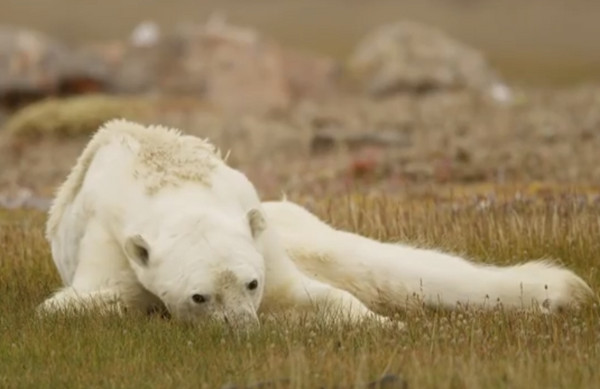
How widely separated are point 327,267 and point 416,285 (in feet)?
2.25

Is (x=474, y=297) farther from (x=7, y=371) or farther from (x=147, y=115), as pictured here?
(x=147, y=115)

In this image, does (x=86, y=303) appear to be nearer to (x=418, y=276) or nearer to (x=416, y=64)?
(x=418, y=276)

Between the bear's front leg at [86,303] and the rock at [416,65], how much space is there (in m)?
35.7

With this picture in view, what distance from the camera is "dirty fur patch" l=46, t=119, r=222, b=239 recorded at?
Answer: 10445mm

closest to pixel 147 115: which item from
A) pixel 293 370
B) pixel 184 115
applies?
pixel 184 115

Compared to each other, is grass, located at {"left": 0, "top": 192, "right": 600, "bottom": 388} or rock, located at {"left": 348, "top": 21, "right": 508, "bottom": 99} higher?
rock, located at {"left": 348, "top": 21, "right": 508, "bottom": 99}

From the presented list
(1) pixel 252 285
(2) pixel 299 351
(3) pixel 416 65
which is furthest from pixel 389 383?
(3) pixel 416 65

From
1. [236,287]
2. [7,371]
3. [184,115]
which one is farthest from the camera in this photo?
[184,115]

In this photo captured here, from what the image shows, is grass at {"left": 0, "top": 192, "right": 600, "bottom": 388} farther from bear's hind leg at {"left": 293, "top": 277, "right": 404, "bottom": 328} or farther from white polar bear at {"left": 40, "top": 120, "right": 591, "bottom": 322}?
bear's hind leg at {"left": 293, "top": 277, "right": 404, "bottom": 328}

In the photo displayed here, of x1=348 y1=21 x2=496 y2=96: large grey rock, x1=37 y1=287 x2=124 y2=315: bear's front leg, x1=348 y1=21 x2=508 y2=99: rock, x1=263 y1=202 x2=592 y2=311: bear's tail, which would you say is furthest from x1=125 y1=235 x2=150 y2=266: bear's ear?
x1=348 y1=21 x2=496 y2=96: large grey rock

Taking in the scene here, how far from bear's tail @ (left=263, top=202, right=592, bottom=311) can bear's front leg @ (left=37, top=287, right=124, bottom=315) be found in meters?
1.47

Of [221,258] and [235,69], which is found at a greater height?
[235,69]

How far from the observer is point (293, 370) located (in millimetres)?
7621

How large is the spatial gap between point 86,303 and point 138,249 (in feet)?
1.84
